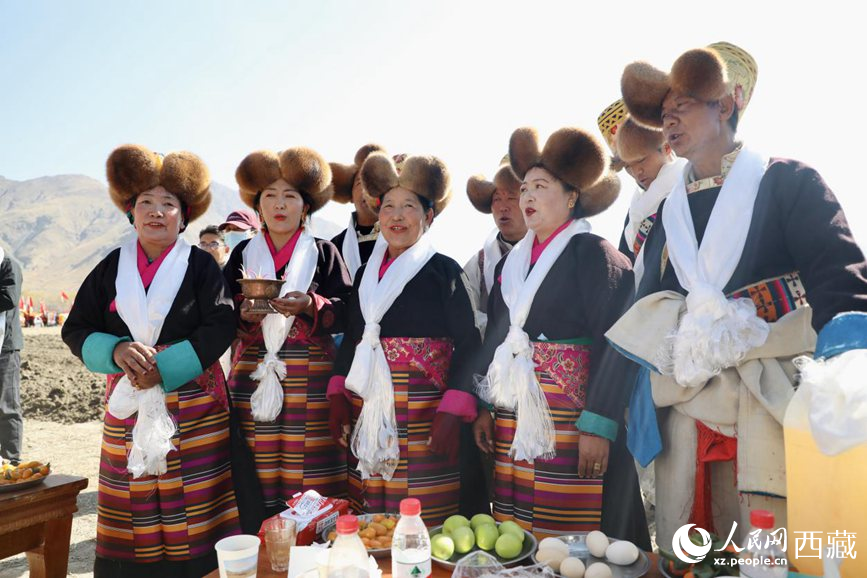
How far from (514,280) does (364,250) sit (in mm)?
2098

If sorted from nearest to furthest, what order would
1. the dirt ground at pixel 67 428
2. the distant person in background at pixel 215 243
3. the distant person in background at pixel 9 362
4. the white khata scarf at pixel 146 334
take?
the white khata scarf at pixel 146 334
the dirt ground at pixel 67 428
the distant person in background at pixel 9 362
the distant person in background at pixel 215 243

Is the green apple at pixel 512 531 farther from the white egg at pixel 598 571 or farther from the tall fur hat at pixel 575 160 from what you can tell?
the tall fur hat at pixel 575 160

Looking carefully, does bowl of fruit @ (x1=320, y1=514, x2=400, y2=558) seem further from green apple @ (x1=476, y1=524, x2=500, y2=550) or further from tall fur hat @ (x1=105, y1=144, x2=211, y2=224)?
tall fur hat @ (x1=105, y1=144, x2=211, y2=224)

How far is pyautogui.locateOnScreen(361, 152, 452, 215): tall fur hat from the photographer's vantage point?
3590mm

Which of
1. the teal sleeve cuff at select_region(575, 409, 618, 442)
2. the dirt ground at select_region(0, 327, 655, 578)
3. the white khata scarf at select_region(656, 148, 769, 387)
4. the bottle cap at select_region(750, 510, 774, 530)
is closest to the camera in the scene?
the bottle cap at select_region(750, 510, 774, 530)

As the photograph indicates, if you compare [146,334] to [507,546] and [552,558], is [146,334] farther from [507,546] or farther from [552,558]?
[552,558]

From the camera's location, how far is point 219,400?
357 cm

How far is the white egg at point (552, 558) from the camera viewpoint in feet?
6.68

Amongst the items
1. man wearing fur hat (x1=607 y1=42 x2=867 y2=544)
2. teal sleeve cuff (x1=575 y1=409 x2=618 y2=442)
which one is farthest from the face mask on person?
man wearing fur hat (x1=607 y1=42 x2=867 y2=544)

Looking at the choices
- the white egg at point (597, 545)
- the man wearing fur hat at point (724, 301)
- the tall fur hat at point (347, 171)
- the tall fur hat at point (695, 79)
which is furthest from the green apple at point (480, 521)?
the tall fur hat at point (347, 171)

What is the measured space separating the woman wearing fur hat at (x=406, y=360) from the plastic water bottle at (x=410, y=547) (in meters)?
1.39

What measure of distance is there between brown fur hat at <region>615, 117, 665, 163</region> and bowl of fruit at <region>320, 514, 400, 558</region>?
8.55 feet

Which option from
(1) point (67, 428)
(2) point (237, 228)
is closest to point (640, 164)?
(2) point (237, 228)

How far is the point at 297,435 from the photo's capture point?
3.73m
